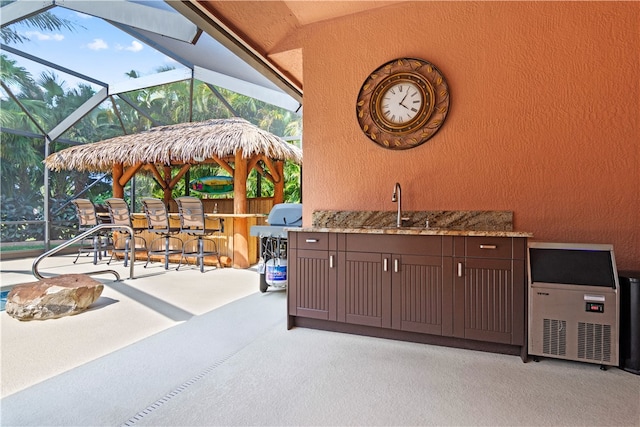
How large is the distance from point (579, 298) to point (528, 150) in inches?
49.5

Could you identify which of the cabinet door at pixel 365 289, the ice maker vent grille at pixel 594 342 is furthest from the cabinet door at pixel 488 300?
the cabinet door at pixel 365 289

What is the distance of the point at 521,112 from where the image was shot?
9.19ft

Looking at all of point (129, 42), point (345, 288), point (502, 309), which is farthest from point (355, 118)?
point (129, 42)

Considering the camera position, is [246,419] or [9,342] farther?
[9,342]

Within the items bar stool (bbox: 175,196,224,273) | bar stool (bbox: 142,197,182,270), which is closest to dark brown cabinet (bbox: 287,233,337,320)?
bar stool (bbox: 175,196,224,273)

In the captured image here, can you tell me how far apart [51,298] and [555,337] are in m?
4.52

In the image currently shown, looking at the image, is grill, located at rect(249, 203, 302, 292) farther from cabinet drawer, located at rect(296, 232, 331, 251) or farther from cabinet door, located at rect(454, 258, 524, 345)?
cabinet door, located at rect(454, 258, 524, 345)

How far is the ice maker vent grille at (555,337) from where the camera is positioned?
7.37 feet

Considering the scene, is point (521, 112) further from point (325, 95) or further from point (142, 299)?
point (142, 299)

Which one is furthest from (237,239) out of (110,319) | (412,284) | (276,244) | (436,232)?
(436,232)

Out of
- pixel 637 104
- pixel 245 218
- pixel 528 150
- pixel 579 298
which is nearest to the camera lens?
pixel 579 298

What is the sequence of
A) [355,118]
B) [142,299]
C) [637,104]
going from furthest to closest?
[142,299]
[355,118]
[637,104]

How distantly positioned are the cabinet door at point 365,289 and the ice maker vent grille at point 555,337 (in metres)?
1.09

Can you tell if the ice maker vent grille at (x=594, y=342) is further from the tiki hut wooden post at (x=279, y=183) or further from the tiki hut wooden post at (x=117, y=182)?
the tiki hut wooden post at (x=117, y=182)
